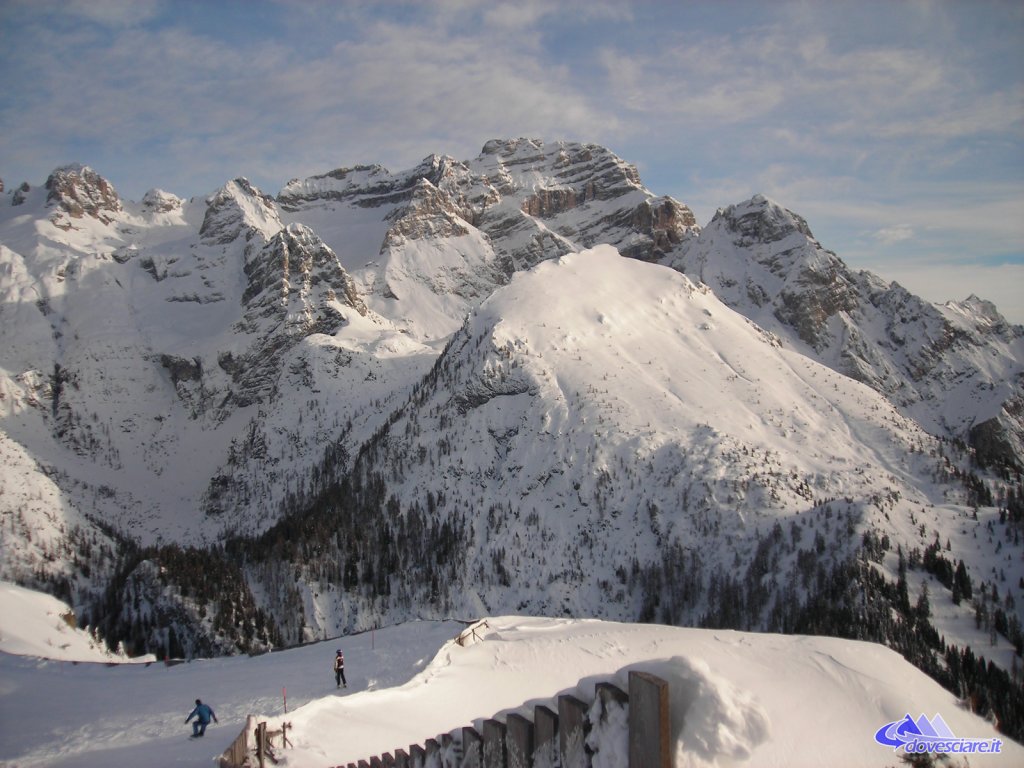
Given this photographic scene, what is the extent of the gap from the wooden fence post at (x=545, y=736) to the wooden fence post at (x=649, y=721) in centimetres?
105

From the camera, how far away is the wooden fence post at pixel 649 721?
6500mm

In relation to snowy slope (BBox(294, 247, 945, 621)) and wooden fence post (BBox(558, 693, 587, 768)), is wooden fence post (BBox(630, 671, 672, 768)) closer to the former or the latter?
wooden fence post (BBox(558, 693, 587, 768))

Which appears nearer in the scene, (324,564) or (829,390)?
(324,564)

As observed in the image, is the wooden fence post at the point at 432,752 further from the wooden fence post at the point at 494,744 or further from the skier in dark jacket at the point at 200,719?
the skier in dark jacket at the point at 200,719

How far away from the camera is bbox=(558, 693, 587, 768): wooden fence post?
732 cm

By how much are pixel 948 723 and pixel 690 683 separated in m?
14.6

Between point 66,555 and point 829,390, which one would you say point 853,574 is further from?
point 66,555

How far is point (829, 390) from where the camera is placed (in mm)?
192500

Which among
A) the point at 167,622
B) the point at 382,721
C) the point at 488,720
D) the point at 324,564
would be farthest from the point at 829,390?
the point at 488,720

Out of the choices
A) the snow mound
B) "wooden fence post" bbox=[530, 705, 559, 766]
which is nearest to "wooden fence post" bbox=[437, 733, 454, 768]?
"wooden fence post" bbox=[530, 705, 559, 766]

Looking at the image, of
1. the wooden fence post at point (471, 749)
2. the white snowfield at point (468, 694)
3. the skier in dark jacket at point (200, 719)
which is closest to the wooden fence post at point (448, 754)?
the wooden fence post at point (471, 749)

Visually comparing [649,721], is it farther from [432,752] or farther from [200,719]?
[200,719]

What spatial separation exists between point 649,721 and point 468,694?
86.7 ft

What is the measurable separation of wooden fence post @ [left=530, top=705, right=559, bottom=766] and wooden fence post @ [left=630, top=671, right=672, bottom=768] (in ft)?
3.46
